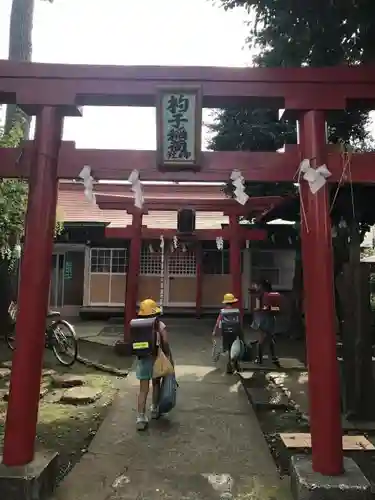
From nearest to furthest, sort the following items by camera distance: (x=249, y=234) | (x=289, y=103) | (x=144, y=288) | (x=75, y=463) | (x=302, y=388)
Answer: (x=289, y=103), (x=75, y=463), (x=302, y=388), (x=249, y=234), (x=144, y=288)

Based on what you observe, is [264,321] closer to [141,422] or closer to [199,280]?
[141,422]

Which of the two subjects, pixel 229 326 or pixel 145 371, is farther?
pixel 229 326

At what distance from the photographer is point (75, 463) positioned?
507 centimetres

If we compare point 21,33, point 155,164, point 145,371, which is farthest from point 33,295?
point 21,33

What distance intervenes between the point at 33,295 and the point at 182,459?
2.39m

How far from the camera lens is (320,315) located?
4.36 meters

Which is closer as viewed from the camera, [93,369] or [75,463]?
[75,463]

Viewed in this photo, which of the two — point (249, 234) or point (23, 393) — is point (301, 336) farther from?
point (23, 393)

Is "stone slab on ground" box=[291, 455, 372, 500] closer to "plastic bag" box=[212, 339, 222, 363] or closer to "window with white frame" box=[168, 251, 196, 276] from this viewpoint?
"plastic bag" box=[212, 339, 222, 363]

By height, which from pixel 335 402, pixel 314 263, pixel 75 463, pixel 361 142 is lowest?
pixel 75 463

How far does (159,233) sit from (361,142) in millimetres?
6070

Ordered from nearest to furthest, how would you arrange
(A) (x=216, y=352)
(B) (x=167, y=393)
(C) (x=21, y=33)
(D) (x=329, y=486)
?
(D) (x=329, y=486) → (B) (x=167, y=393) → (A) (x=216, y=352) → (C) (x=21, y=33)

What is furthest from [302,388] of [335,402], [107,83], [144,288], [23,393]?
[144,288]

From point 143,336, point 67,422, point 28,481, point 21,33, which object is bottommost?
point 67,422
